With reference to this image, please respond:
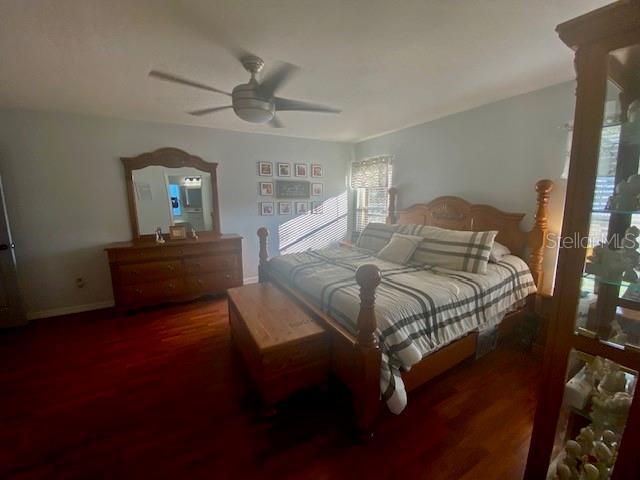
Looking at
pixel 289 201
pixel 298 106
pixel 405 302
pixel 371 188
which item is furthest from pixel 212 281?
pixel 371 188

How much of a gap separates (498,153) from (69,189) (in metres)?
4.69

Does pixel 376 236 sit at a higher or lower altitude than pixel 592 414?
higher

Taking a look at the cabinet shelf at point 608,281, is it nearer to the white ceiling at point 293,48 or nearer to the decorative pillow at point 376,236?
the white ceiling at point 293,48

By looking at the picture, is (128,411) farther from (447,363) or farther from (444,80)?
(444,80)

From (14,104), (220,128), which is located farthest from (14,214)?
(220,128)

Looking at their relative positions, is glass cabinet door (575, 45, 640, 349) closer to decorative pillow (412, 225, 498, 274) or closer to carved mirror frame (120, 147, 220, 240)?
decorative pillow (412, 225, 498, 274)

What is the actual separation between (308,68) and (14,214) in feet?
11.3

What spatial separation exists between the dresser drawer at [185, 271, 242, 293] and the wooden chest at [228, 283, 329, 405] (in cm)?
169

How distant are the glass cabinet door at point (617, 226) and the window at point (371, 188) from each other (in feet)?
9.93

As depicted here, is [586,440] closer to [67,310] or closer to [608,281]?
[608,281]

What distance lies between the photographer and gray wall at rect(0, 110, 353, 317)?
2.87 m

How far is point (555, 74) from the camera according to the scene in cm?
216

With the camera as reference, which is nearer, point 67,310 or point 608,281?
point 608,281

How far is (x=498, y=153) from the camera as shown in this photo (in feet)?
9.07
